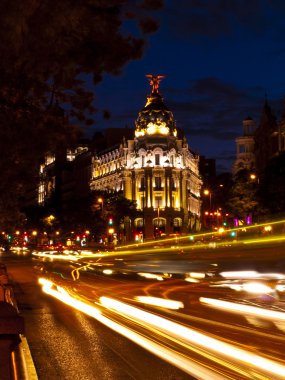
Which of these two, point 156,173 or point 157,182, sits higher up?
point 156,173

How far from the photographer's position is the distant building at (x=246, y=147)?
124m

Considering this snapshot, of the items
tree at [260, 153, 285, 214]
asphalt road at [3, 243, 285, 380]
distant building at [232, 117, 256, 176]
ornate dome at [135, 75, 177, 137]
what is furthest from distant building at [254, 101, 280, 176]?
asphalt road at [3, 243, 285, 380]

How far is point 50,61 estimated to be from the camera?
8500mm

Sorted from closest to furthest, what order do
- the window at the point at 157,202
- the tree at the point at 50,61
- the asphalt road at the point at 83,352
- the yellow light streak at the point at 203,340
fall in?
1. the tree at the point at 50,61
2. the asphalt road at the point at 83,352
3. the yellow light streak at the point at 203,340
4. the window at the point at 157,202

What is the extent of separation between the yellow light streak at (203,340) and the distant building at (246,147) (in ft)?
352

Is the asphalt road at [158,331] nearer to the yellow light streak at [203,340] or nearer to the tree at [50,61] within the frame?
the yellow light streak at [203,340]

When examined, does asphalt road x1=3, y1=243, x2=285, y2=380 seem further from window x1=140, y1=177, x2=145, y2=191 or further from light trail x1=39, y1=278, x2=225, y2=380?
window x1=140, y1=177, x2=145, y2=191

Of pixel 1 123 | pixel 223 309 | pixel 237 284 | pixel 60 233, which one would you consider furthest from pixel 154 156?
pixel 1 123

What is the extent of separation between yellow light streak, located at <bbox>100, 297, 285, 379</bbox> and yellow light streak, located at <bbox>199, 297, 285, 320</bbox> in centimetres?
274

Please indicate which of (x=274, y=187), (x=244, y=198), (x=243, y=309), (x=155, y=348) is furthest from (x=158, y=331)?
(x=244, y=198)

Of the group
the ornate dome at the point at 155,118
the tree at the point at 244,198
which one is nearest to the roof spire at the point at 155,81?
the ornate dome at the point at 155,118

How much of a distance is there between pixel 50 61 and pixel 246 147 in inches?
4703

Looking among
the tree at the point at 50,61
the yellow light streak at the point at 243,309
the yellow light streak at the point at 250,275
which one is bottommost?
the yellow light streak at the point at 243,309

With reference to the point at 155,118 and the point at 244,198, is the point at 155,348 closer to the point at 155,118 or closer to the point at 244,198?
the point at 244,198
